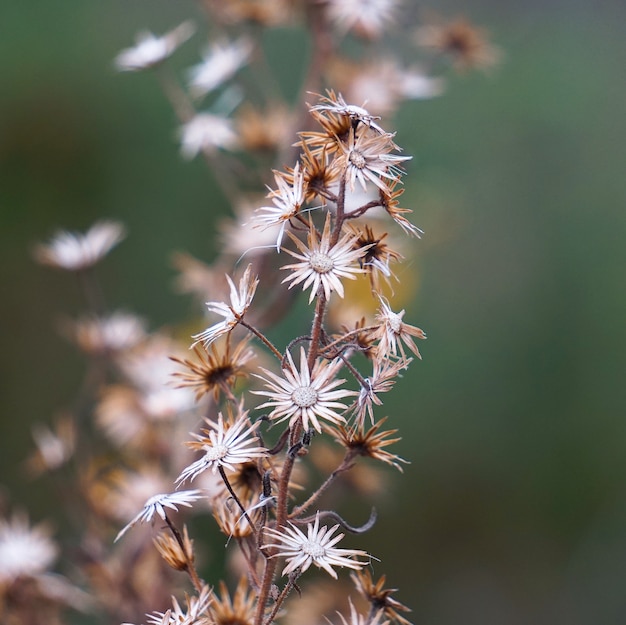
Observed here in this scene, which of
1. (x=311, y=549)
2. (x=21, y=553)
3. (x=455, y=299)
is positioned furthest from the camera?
(x=455, y=299)

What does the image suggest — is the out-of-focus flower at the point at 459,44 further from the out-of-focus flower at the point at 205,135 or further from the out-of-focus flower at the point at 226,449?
the out-of-focus flower at the point at 226,449

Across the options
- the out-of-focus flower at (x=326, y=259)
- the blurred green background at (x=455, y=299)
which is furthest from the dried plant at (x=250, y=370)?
the blurred green background at (x=455, y=299)

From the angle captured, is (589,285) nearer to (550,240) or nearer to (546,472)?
(550,240)

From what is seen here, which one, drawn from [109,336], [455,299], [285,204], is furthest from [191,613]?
[455,299]

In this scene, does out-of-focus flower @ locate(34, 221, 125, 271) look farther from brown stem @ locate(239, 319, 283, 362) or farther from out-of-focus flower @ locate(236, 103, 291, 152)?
brown stem @ locate(239, 319, 283, 362)

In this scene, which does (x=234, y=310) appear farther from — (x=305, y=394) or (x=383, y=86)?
(x=383, y=86)

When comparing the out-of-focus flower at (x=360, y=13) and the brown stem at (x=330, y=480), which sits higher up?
the out-of-focus flower at (x=360, y=13)
